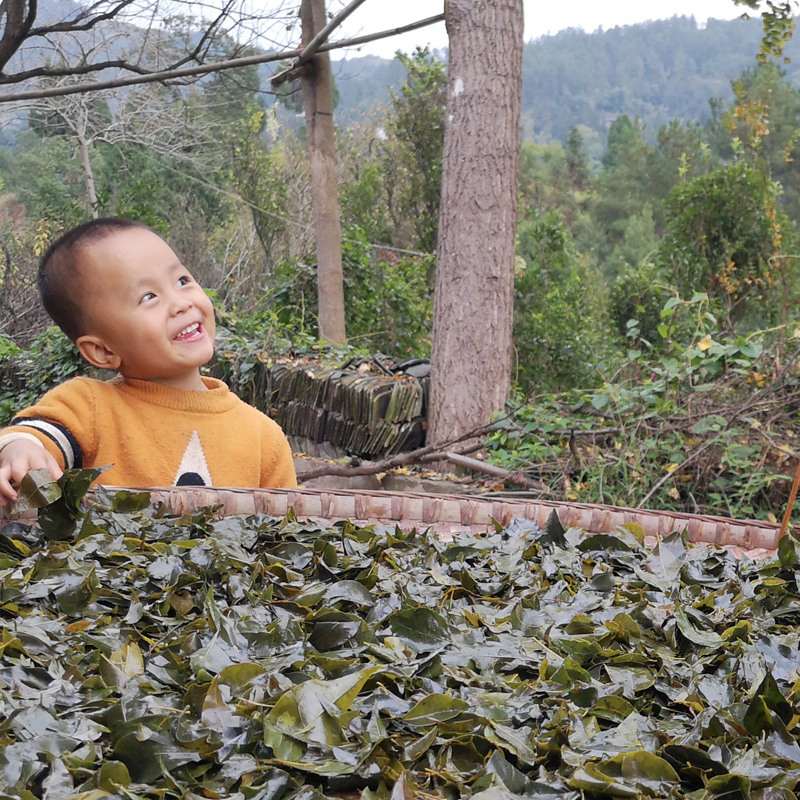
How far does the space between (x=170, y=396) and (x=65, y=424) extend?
191 mm

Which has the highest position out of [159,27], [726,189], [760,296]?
[159,27]

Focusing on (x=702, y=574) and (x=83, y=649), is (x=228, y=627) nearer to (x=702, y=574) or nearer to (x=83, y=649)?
(x=83, y=649)

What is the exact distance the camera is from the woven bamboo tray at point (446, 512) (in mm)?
1290

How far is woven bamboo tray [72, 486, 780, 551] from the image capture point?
4.23 feet

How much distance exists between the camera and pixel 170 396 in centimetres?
154

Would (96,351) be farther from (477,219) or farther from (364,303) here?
(364,303)

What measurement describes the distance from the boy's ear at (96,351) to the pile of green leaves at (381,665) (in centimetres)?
42

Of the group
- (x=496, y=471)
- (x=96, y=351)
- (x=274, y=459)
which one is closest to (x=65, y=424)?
(x=96, y=351)

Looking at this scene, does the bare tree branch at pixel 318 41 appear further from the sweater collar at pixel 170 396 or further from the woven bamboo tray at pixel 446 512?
the woven bamboo tray at pixel 446 512

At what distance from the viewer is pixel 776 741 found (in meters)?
0.62

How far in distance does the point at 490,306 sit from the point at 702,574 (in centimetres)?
286

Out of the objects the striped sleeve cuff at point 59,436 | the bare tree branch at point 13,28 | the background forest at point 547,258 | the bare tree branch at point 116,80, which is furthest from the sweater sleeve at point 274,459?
the bare tree branch at point 13,28

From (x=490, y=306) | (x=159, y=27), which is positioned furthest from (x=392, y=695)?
(x=159, y=27)

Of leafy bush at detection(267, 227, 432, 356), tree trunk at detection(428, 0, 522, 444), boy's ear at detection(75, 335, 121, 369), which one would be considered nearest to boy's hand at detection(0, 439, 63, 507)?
boy's ear at detection(75, 335, 121, 369)
